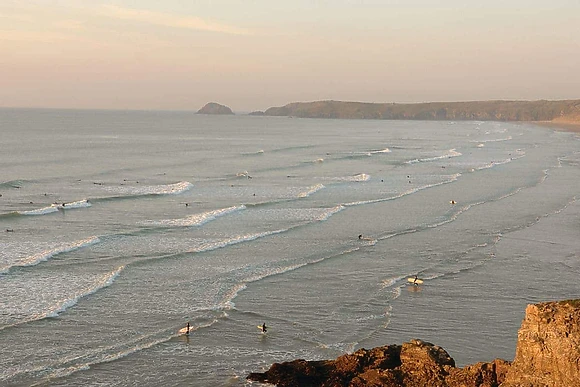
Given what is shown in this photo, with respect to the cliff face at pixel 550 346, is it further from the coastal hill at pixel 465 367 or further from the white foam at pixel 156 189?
the white foam at pixel 156 189

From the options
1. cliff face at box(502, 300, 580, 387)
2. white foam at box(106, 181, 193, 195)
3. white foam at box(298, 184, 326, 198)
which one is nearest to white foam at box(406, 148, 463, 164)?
white foam at box(298, 184, 326, 198)

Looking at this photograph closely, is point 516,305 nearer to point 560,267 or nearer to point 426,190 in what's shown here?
point 560,267

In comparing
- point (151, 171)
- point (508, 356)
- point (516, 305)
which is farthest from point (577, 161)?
point (508, 356)

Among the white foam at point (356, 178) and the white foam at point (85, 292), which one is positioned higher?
the white foam at point (356, 178)

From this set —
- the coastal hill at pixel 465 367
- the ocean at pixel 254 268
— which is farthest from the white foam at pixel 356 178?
the coastal hill at pixel 465 367

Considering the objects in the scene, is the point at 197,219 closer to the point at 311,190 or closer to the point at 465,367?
the point at 311,190

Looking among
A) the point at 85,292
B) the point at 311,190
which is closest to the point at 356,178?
the point at 311,190

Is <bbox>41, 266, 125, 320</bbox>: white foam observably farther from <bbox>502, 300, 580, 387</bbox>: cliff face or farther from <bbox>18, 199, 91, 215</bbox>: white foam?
<bbox>502, 300, 580, 387</bbox>: cliff face
